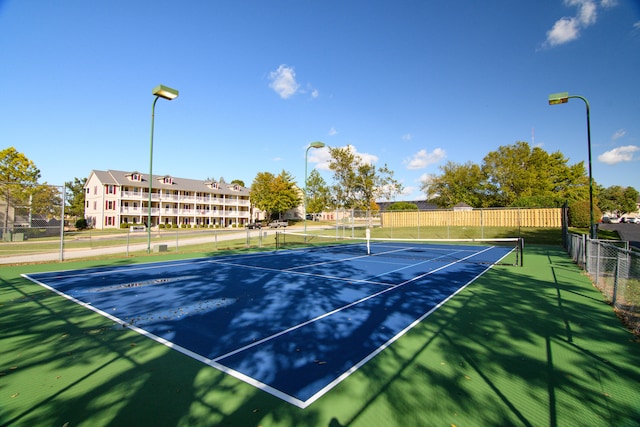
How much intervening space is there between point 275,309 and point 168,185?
58.3m

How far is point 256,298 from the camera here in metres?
8.12

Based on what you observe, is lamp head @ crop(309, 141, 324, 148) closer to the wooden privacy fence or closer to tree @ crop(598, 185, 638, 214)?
the wooden privacy fence

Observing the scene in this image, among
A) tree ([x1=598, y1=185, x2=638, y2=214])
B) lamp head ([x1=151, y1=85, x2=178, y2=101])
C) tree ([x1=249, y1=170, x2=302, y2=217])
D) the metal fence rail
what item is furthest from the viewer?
tree ([x1=598, y1=185, x2=638, y2=214])

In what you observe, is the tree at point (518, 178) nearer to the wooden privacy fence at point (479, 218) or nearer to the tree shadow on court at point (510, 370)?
the wooden privacy fence at point (479, 218)

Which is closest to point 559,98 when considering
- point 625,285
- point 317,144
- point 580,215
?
point 625,285

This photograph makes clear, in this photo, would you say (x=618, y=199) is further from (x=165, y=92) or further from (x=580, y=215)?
(x=165, y=92)

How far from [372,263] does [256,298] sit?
7954 millimetres

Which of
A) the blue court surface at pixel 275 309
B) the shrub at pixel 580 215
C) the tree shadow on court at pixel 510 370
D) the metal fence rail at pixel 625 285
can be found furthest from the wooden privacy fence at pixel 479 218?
the tree shadow on court at pixel 510 370

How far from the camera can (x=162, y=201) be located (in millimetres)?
55188

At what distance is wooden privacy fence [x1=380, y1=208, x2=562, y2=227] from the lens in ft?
109

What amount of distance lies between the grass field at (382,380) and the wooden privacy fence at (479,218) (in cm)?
2720

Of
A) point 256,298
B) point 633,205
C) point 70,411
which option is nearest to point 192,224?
point 256,298

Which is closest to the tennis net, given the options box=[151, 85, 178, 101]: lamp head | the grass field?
the grass field

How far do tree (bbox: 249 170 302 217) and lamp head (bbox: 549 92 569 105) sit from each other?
5152 cm
